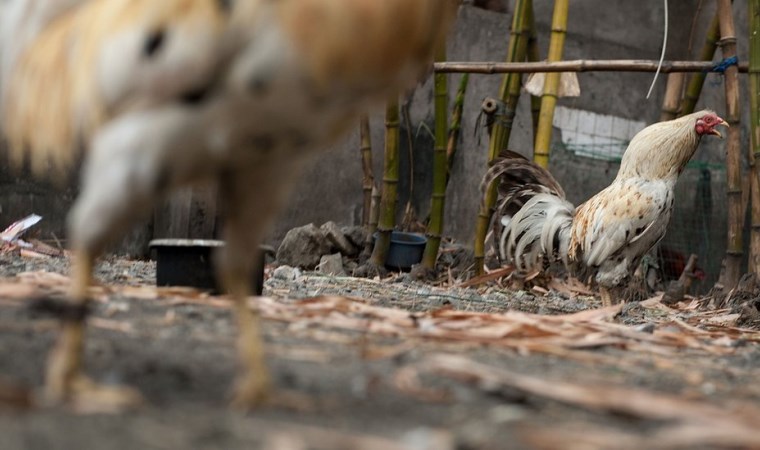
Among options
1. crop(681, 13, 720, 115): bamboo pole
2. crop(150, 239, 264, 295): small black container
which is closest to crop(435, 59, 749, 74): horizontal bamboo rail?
crop(681, 13, 720, 115): bamboo pole

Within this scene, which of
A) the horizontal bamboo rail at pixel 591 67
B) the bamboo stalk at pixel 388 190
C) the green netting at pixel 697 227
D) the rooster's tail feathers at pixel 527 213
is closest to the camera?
the horizontal bamboo rail at pixel 591 67

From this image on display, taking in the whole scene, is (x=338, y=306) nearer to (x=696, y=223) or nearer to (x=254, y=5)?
(x=254, y=5)

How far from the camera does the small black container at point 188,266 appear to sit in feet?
14.0

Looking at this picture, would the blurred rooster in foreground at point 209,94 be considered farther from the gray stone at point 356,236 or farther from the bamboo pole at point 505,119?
the gray stone at point 356,236

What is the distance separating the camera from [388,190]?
7.96 m

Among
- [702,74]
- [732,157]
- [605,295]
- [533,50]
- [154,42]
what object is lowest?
[605,295]

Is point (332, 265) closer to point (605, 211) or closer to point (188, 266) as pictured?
point (605, 211)

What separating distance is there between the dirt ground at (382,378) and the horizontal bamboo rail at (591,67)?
2387mm

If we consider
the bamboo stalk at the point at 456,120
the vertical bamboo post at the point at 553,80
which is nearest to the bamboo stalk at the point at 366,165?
the bamboo stalk at the point at 456,120

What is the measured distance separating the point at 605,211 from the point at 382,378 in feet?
15.0

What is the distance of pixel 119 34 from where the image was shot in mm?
1917

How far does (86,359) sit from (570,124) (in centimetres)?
795

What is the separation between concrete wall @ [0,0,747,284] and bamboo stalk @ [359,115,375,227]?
0.67m

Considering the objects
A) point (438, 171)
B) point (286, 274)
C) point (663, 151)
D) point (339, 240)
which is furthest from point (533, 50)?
point (286, 274)
